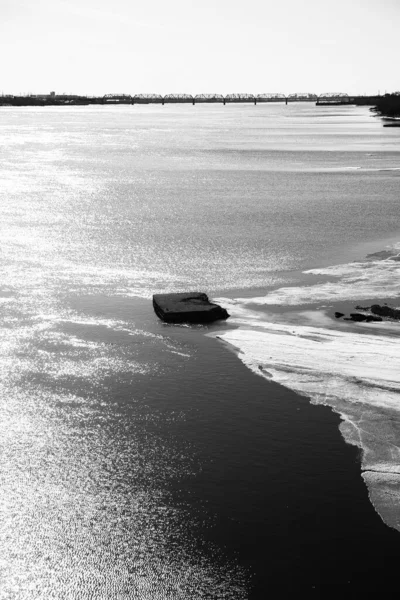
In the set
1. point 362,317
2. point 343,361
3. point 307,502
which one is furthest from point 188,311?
point 307,502

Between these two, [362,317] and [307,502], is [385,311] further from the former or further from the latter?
[307,502]

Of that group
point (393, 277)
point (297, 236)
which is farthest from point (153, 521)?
point (297, 236)

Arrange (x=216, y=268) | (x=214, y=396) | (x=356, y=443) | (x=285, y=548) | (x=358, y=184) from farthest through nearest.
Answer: (x=358, y=184)
(x=216, y=268)
(x=214, y=396)
(x=356, y=443)
(x=285, y=548)

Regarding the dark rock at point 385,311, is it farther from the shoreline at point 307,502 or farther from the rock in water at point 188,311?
the shoreline at point 307,502

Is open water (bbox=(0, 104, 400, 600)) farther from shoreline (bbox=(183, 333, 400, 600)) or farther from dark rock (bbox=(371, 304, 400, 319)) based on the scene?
dark rock (bbox=(371, 304, 400, 319))

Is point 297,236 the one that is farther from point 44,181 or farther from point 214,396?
point 44,181

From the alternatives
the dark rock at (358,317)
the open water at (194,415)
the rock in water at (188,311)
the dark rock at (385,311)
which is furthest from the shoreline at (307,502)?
the dark rock at (385,311)
